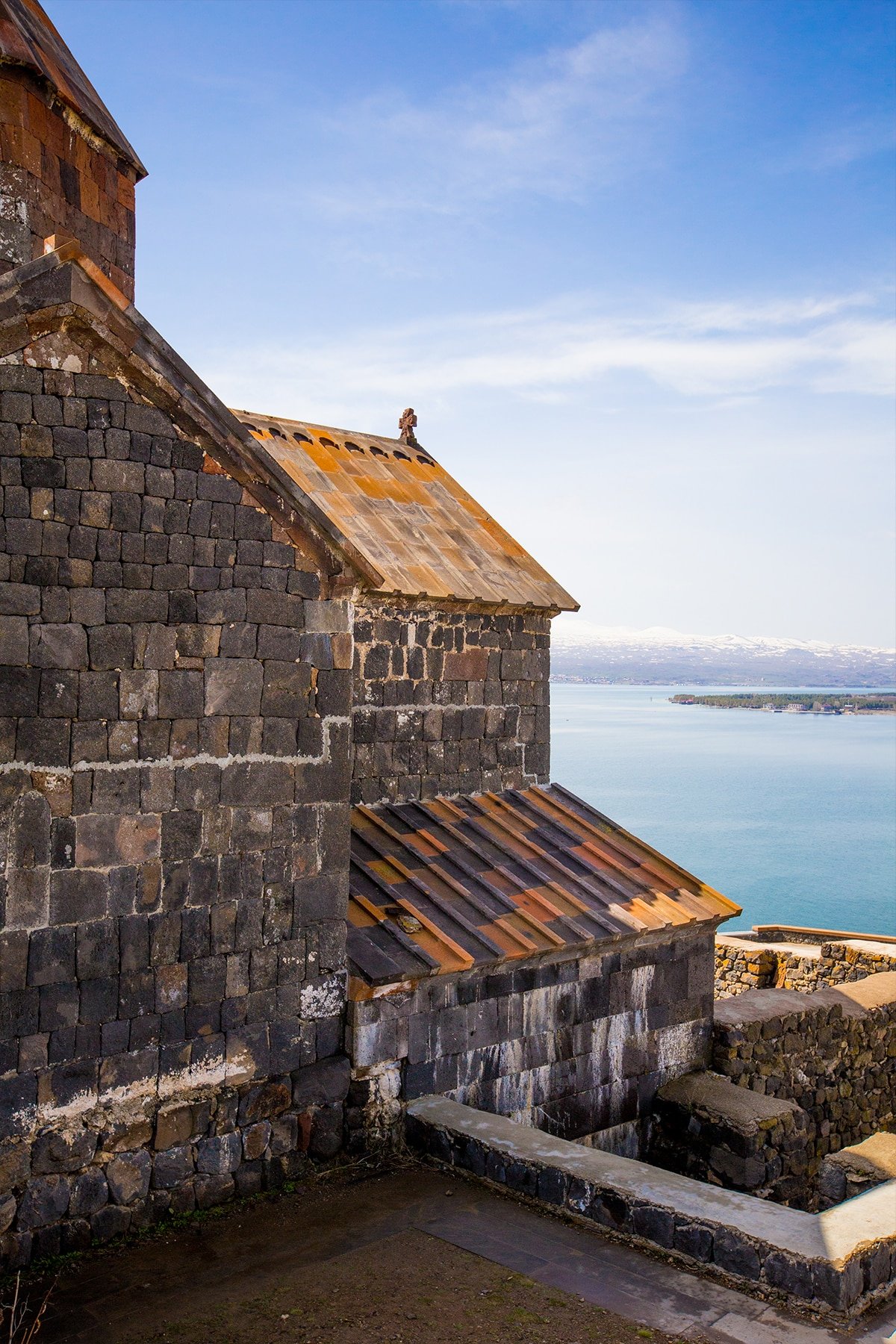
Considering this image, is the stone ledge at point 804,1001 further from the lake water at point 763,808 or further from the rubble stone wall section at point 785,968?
the lake water at point 763,808

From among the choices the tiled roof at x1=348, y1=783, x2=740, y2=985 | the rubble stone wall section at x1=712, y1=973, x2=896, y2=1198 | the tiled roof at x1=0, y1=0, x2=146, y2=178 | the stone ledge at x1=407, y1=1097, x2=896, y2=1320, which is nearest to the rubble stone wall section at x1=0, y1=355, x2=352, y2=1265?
the tiled roof at x1=348, y1=783, x2=740, y2=985

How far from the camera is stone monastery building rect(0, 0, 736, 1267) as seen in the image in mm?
5164

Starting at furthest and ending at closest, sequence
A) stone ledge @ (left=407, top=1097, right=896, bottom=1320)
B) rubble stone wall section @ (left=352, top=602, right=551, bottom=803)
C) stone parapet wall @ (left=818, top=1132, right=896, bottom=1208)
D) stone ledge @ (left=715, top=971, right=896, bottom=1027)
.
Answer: stone ledge @ (left=715, top=971, right=896, bottom=1027) → stone parapet wall @ (left=818, top=1132, right=896, bottom=1208) → rubble stone wall section @ (left=352, top=602, right=551, bottom=803) → stone ledge @ (left=407, top=1097, right=896, bottom=1320)

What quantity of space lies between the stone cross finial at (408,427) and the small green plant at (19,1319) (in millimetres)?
7891

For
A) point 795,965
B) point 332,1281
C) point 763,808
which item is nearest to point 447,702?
point 332,1281

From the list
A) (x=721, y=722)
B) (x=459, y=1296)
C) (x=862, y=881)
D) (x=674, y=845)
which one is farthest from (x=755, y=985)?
(x=721, y=722)

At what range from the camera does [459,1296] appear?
191 inches

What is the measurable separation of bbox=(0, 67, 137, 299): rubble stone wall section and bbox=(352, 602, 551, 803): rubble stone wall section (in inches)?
119

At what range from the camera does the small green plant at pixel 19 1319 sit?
4340 mm

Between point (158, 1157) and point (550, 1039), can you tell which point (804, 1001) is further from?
point (158, 1157)

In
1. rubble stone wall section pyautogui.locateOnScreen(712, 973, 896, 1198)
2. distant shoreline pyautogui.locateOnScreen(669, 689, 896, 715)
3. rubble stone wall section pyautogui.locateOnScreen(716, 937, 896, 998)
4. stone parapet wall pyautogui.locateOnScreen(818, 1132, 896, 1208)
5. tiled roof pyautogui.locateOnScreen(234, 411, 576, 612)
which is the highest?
tiled roof pyautogui.locateOnScreen(234, 411, 576, 612)

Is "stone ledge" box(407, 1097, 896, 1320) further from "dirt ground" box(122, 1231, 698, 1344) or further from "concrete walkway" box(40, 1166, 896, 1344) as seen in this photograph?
"dirt ground" box(122, 1231, 698, 1344)

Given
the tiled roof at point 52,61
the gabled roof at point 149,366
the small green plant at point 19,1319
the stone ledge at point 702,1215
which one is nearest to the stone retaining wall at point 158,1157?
the small green plant at point 19,1319

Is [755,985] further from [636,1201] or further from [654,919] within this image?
[636,1201]
